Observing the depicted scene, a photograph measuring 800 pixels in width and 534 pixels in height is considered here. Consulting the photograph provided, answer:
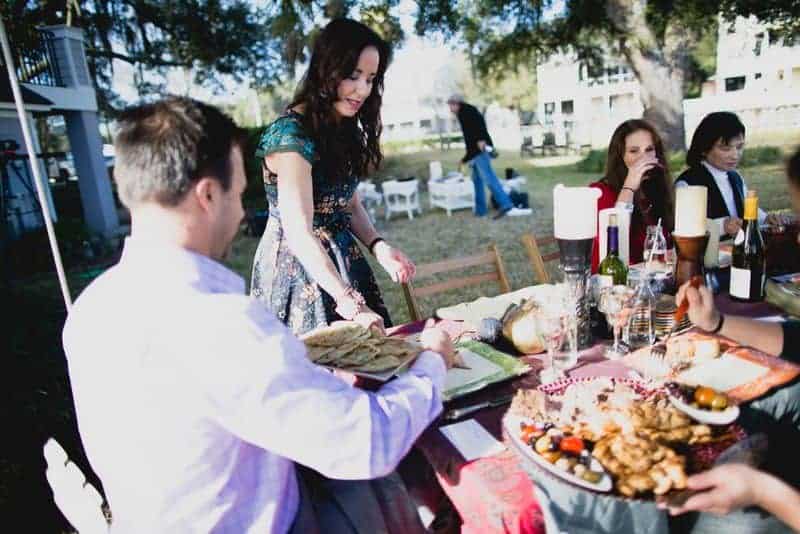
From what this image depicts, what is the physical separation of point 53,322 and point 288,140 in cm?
501

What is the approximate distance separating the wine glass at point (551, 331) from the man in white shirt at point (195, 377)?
0.49 metres

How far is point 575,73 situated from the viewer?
19828mm

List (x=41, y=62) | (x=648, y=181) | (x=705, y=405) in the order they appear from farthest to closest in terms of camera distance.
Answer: (x=41, y=62)
(x=648, y=181)
(x=705, y=405)

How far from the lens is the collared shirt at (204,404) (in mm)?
960

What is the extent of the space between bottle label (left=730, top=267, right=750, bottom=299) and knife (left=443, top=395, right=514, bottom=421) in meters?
1.22

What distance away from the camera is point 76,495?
1.48 meters

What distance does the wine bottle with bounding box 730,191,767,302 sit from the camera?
202 cm

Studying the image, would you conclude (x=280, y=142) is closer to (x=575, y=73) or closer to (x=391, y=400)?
(x=391, y=400)

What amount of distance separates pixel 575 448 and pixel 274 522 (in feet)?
2.12

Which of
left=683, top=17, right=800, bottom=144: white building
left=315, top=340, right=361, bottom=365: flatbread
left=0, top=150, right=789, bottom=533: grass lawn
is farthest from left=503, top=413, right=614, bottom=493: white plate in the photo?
left=683, top=17, right=800, bottom=144: white building

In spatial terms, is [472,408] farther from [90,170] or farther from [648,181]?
[90,170]

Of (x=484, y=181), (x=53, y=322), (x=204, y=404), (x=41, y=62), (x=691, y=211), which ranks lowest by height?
(x=53, y=322)

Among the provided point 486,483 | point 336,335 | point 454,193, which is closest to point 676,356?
point 486,483

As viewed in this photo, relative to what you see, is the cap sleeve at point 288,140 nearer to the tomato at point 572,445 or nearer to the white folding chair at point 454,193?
the tomato at point 572,445
